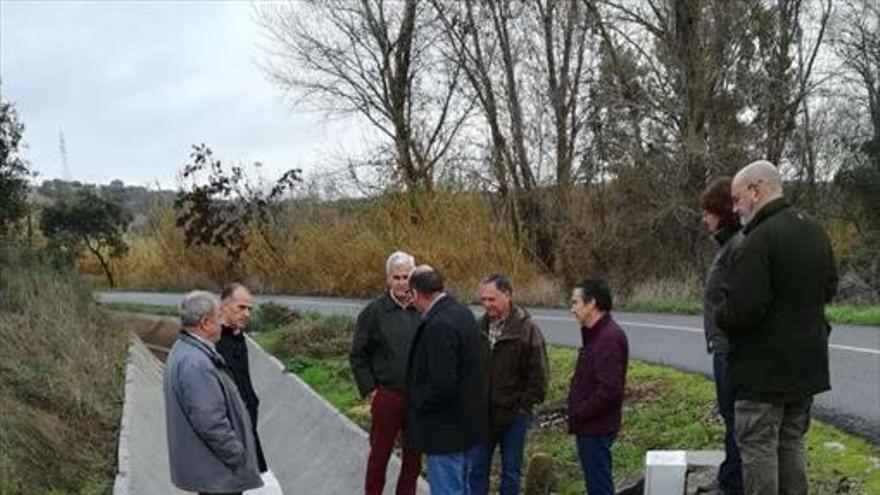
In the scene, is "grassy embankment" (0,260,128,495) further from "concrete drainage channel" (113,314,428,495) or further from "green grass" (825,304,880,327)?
"green grass" (825,304,880,327)

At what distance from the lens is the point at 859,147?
34.7 m

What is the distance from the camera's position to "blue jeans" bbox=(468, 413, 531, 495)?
8094 millimetres

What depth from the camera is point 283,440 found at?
14.0 m

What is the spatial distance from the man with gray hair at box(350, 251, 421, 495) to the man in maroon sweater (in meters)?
1.52

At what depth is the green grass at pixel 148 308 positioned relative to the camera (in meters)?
29.1

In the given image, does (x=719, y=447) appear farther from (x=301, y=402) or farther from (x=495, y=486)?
(x=301, y=402)

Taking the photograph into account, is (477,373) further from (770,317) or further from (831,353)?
(831,353)

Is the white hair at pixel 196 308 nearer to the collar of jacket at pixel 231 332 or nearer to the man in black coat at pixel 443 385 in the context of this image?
the collar of jacket at pixel 231 332

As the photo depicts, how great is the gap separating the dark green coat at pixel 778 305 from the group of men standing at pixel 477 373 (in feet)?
5.27

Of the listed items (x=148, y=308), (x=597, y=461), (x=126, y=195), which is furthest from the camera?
(x=126, y=195)

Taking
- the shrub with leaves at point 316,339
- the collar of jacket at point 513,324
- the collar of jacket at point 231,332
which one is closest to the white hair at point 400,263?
the collar of jacket at point 513,324

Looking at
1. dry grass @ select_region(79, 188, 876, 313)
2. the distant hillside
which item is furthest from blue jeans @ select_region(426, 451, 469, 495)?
the distant hillside

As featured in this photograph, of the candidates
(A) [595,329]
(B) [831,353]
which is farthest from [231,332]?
(B) [831,353]

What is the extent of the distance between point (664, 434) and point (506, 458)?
102 inches
